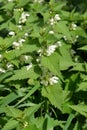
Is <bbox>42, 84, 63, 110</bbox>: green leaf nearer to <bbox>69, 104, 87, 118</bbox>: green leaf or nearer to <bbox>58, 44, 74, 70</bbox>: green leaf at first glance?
<bbox>69, 104, 87, 118</bbox>: green leaf

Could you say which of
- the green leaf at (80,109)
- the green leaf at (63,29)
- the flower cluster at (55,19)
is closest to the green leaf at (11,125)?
the green leaf at (80,109)

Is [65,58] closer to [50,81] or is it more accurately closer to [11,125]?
[50,81]

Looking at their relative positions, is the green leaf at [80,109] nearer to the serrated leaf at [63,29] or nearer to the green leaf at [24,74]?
the green leaf at [24,74]

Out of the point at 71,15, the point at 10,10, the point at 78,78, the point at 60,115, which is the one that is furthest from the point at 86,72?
the point at 10,10

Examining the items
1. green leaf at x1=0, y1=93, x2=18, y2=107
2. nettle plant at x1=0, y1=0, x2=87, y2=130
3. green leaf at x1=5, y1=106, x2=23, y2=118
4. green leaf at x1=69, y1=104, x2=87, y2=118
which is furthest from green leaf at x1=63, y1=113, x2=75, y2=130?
green leaf at x1=0, y1=93, x2=18, y2=107

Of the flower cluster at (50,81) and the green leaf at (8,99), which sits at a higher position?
the flower cluster at (50,81)

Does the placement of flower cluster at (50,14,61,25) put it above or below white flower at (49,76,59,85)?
above

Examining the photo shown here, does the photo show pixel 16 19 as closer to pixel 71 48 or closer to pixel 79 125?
pixel 71 48
